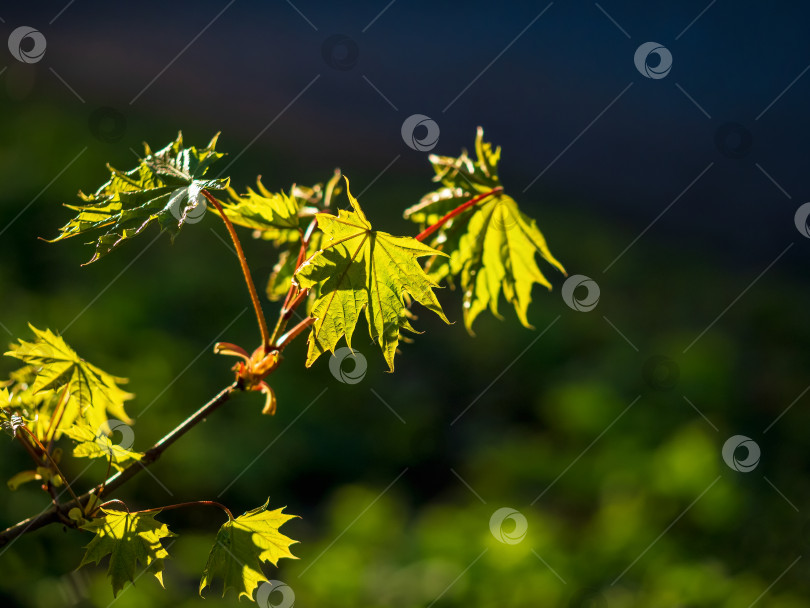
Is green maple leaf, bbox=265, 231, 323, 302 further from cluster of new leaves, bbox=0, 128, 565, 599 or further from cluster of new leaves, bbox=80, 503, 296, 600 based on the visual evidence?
cluster of new leaves, bbox=80, 503, 296, 600

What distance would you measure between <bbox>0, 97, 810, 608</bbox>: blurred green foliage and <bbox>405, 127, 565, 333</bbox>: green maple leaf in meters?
1.99

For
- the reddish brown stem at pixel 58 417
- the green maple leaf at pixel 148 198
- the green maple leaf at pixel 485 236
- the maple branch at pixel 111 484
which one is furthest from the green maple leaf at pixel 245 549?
the green maple leaf at pixel 485 236

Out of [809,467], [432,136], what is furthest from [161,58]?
[809,467]

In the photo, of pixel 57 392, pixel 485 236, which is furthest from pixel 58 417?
pixel 485 236

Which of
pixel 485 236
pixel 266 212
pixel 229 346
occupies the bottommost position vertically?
pixel 229 346

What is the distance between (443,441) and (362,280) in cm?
329

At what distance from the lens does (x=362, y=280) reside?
86cm

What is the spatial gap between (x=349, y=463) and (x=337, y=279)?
3088mm

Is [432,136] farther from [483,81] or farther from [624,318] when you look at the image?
[624,318]

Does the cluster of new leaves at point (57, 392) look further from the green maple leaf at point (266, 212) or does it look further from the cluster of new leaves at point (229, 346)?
the green maple leaf at point (266, 212)

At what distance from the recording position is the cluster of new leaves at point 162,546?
0.79m

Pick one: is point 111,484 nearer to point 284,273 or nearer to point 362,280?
point 362,280

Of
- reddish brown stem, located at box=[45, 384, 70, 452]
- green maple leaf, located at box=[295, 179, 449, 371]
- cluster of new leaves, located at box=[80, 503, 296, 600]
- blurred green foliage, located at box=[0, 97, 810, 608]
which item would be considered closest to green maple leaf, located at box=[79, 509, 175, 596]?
cluster of new leaves, located at box=[80, 503, 296, 600]

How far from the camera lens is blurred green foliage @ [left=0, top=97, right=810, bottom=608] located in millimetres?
2973
